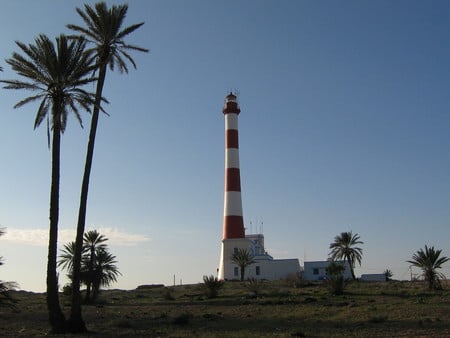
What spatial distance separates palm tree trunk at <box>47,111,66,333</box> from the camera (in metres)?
23.5

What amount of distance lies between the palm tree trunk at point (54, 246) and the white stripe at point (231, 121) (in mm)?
39239

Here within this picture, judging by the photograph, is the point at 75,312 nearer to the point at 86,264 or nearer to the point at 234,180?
the point at 86,264

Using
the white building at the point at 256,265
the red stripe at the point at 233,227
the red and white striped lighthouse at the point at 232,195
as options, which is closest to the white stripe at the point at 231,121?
the red and white striped lighthouse at the point at 232,195

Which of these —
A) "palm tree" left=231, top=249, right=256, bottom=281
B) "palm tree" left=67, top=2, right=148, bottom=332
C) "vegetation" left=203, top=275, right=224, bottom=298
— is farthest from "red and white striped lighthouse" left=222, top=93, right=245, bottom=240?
"palm tree" left=67, top=2, right=148, bottom=332

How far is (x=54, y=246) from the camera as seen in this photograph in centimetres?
2431

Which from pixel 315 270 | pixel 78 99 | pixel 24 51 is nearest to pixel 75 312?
pixel 78 99

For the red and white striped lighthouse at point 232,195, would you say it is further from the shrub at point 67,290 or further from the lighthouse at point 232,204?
the shrub at point 67,290

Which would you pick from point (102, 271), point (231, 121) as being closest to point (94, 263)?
point (102, 271)

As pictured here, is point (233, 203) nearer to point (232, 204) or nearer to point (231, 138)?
point (232, 204)

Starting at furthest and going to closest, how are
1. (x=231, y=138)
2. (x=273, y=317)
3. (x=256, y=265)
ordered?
(x=256, y=265), (x=231, y=138), (x=273, y=317)

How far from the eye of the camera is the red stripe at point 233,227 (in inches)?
2448

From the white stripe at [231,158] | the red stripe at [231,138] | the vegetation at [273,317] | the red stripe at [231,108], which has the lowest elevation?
the vegetation at [273,317]

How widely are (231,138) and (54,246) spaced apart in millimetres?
40429

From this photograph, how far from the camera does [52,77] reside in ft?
83.8
